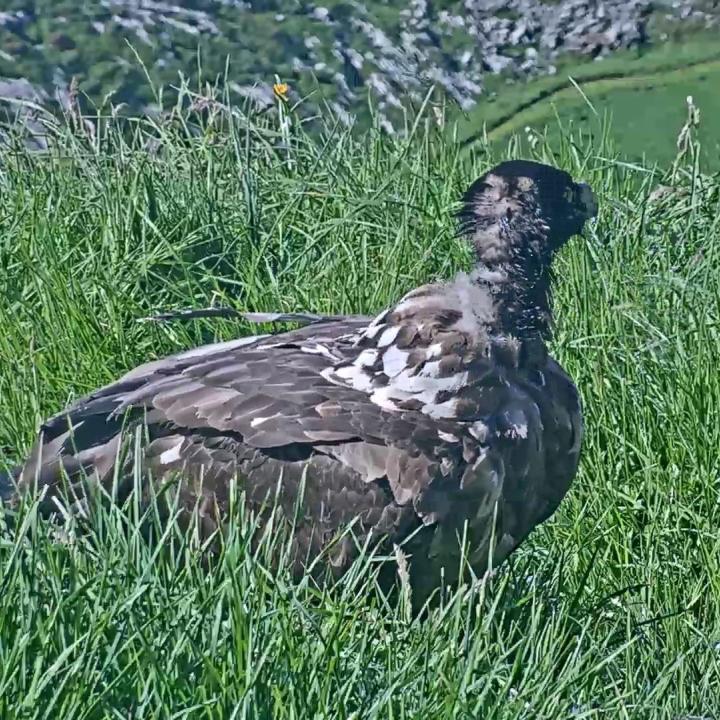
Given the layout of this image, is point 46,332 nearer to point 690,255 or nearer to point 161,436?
point 161,436

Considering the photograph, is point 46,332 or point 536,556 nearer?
point 536,556

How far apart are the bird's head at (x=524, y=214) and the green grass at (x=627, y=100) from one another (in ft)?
6.71

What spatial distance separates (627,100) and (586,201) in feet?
7.58

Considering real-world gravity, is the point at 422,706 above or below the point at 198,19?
below

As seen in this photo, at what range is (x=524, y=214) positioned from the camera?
12.3 feet

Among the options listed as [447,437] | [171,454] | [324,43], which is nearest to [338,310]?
[171,454]

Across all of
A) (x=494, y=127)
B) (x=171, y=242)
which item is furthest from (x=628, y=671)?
(x=494, y=127)

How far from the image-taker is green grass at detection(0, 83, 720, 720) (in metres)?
2.77

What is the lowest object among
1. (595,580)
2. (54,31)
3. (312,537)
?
(595,580)

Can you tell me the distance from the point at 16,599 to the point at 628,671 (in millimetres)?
1308

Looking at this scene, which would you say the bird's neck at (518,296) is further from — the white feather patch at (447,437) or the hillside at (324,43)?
the hillside at (324,43)

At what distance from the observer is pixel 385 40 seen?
6.28 metres

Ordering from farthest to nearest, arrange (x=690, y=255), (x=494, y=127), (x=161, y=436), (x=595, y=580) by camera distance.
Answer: (x=494, y=127)
(x=690, y=255)
(x=595, y=580)
(x=161, y=436)

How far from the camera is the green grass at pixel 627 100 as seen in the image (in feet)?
19.4
